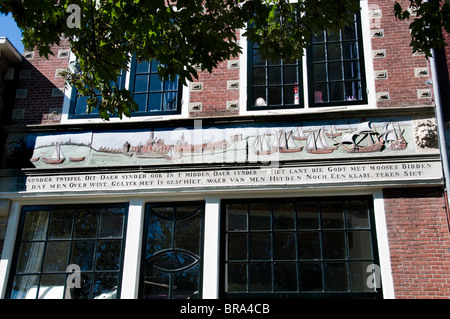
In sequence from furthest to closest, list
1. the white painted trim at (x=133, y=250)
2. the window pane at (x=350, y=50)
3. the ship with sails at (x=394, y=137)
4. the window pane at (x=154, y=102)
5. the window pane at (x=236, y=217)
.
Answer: the window pane at (x=154, y=102) → the window pane at (x=350, y=50) → the window pane at (x=236, y=217) → the ship with sails at (x=394, y=137) → the white painted trim at (x=133, y=250)

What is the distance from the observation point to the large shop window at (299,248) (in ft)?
30.3

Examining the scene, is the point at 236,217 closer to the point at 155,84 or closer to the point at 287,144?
the point at 287,144

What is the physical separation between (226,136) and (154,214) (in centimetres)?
224

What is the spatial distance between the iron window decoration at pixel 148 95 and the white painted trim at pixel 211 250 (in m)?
2.39

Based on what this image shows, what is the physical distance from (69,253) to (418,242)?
695 cm

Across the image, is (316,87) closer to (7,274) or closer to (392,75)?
(392,75)

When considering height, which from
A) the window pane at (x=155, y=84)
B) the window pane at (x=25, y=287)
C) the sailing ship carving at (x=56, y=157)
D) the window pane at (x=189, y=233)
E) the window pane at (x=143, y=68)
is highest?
the window pane at (x=143, y=68)

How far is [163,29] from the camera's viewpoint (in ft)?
25.5

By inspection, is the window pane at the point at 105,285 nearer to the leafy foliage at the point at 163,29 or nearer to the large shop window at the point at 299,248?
the large shop window at the point at 299,248

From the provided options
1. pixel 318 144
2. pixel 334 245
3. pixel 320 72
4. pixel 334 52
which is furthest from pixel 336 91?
pixel 334 245

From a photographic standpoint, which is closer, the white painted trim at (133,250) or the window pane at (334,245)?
the window pane at (334,245)

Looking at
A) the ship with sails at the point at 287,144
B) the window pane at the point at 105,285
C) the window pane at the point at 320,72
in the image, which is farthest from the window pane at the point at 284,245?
the window pane at the point at 320,72

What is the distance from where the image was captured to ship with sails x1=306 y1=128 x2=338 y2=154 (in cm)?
995

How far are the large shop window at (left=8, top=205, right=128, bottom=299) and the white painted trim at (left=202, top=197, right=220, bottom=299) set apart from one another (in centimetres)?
175
